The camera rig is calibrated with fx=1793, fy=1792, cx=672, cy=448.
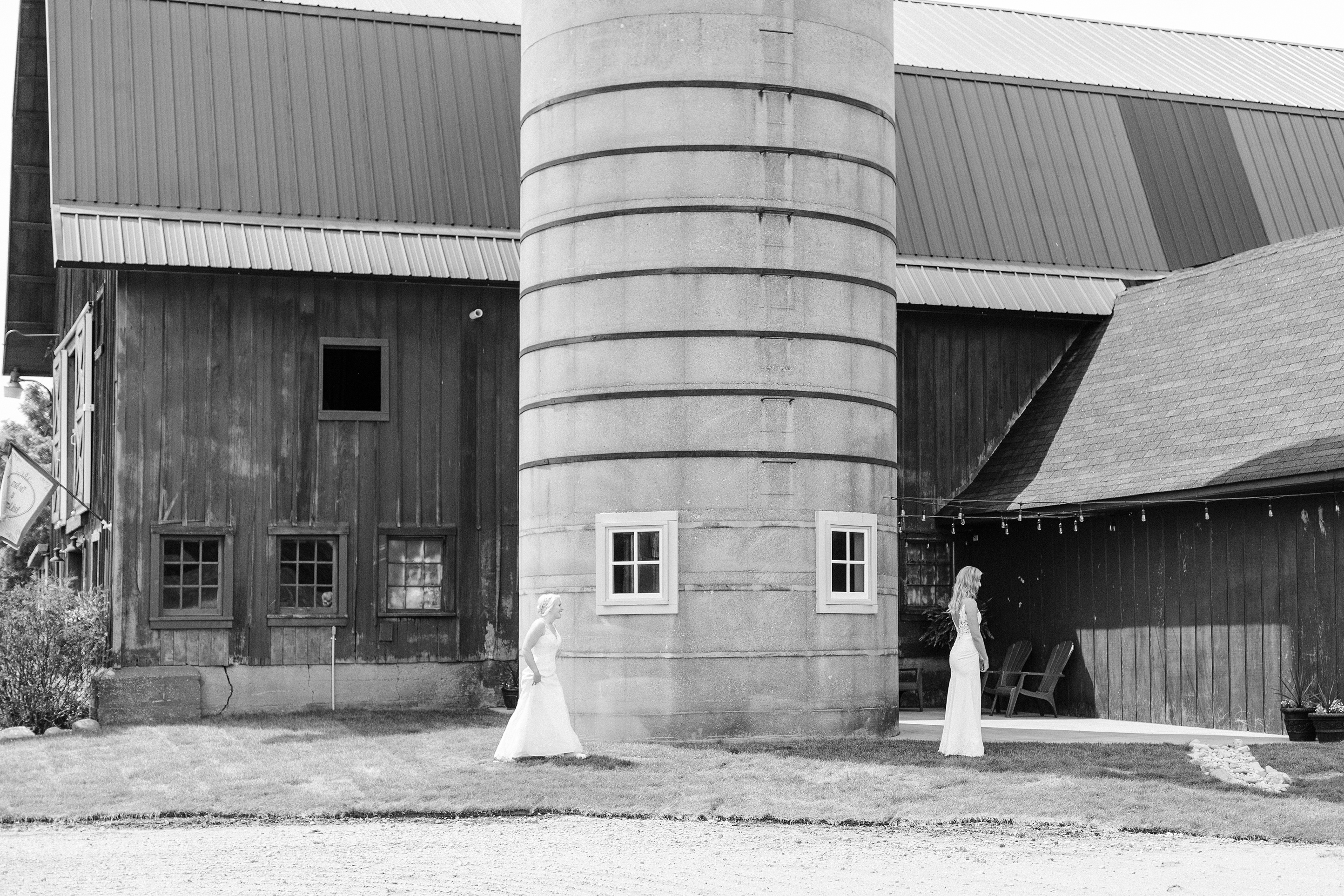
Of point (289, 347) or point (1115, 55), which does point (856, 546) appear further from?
point (1115, 55)

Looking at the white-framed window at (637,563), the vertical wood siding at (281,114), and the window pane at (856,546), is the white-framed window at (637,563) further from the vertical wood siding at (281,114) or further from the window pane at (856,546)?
the vertical wood siding at (281,114)

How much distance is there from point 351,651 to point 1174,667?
9.77m

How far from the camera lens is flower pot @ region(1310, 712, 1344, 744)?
1733 cm

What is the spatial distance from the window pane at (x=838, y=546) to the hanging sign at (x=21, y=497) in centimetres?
1057

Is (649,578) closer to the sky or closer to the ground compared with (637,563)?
closer to the ground

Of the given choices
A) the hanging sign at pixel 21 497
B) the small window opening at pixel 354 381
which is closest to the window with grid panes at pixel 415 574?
the small window opening at pixel 354 381

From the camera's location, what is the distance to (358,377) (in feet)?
74.6

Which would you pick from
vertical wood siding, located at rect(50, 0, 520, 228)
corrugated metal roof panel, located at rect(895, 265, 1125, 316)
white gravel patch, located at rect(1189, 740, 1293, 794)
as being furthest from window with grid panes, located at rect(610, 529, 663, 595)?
corrugated metal roof panel, located at rect(895, 265, 1125, 316)

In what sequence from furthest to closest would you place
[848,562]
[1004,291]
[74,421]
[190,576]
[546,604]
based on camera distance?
[74,421] → [1004,291] → [190,576] → [848,562] → [546,604]

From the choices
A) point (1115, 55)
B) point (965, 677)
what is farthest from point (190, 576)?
point (1115, 55)

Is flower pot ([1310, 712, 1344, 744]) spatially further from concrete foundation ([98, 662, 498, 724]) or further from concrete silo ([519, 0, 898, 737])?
concrete foundation ([98, 662, 498, 724])

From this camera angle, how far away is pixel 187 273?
2175cm

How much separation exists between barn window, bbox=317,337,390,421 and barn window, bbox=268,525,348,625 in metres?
1.60

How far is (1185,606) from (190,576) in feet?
38.2
